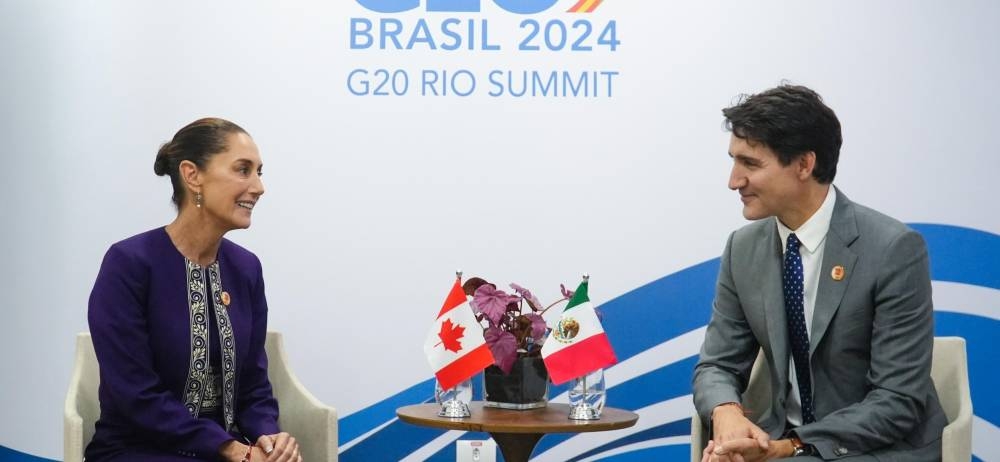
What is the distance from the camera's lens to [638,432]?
4367 mm

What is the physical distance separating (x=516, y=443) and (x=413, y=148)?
4.36 feet

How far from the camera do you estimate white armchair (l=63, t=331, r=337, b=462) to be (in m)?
3.55

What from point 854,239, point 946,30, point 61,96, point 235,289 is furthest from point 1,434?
point 946,30

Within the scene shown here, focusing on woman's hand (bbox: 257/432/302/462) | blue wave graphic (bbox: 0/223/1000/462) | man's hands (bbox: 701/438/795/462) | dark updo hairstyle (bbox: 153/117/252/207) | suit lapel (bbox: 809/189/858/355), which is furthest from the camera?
blue wave graphic (bbox: 0/223/1000/462)

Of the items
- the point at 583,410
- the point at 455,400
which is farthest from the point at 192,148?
the point at 583,410

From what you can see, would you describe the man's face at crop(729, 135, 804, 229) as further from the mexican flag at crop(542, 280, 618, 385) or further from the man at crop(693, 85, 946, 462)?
the mexican flag at crop(542, 280, 618, 385)

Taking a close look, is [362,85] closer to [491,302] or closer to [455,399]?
[491,302]

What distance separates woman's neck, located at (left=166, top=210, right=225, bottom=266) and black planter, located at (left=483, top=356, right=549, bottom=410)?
0.94 meters

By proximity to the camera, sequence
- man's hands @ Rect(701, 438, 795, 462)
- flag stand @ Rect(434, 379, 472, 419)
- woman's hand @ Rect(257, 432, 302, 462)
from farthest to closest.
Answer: flag stand @ Rect(434, 379, 472, 419)
woman's hand @ Rect(257, 432, 302, 462)
man's hands @ Rect(701, 438, 795, 462)

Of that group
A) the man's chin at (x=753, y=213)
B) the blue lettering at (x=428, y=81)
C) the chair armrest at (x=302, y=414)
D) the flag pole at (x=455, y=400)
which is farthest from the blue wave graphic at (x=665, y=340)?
the man's chin at (x=753, y=213)

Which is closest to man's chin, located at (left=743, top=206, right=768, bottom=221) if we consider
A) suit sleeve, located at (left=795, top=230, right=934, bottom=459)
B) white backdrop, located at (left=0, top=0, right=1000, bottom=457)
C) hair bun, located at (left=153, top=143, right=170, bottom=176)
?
suit sleeve, located at (left=795, top=230, right=934, bottom=459)

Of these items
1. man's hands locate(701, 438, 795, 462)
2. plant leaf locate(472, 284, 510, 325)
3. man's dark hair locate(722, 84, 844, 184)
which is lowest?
man's hands locate(701, 438, 795, 462)

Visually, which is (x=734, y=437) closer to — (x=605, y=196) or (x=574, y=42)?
(x=605, y=196)

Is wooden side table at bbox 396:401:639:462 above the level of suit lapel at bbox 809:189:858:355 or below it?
below
